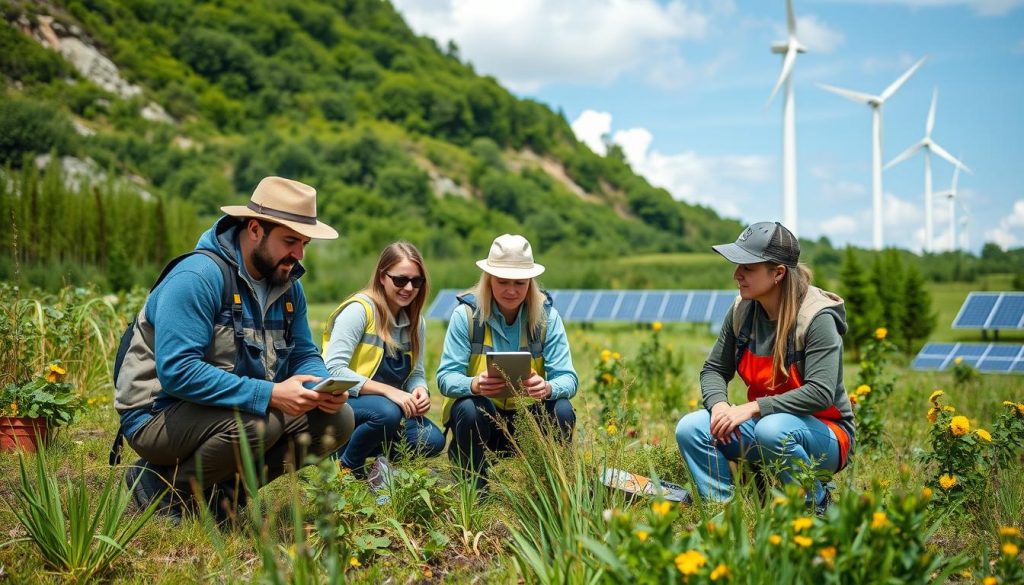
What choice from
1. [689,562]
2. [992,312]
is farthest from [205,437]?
[992,312]

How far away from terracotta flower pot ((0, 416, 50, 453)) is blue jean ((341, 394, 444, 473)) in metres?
1.59

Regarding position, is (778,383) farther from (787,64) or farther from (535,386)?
(787,64)

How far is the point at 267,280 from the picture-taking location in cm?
364

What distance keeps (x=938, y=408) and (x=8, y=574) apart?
12.3ft

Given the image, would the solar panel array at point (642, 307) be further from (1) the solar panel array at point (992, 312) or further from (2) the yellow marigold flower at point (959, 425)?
(2) the yellow marigold flower at point (959, 425)

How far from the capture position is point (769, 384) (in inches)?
156

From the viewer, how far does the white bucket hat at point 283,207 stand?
11.4ft

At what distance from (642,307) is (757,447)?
16022 mm

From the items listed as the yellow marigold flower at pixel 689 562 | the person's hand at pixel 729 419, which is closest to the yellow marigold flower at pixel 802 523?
the yellow marigold flower at pixel 689 562

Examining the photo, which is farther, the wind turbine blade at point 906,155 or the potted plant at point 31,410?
the wind turbine blade at point 906,155

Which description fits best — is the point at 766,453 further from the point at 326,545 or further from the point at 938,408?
the point at 326,545

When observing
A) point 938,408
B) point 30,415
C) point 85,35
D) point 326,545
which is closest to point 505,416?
point 326,545

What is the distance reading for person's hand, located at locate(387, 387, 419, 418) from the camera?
13.8ft

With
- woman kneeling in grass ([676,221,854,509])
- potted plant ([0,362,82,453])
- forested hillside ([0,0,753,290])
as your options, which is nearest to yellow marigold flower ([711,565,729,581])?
woman kneeling in grass ([676,221,854,509])
